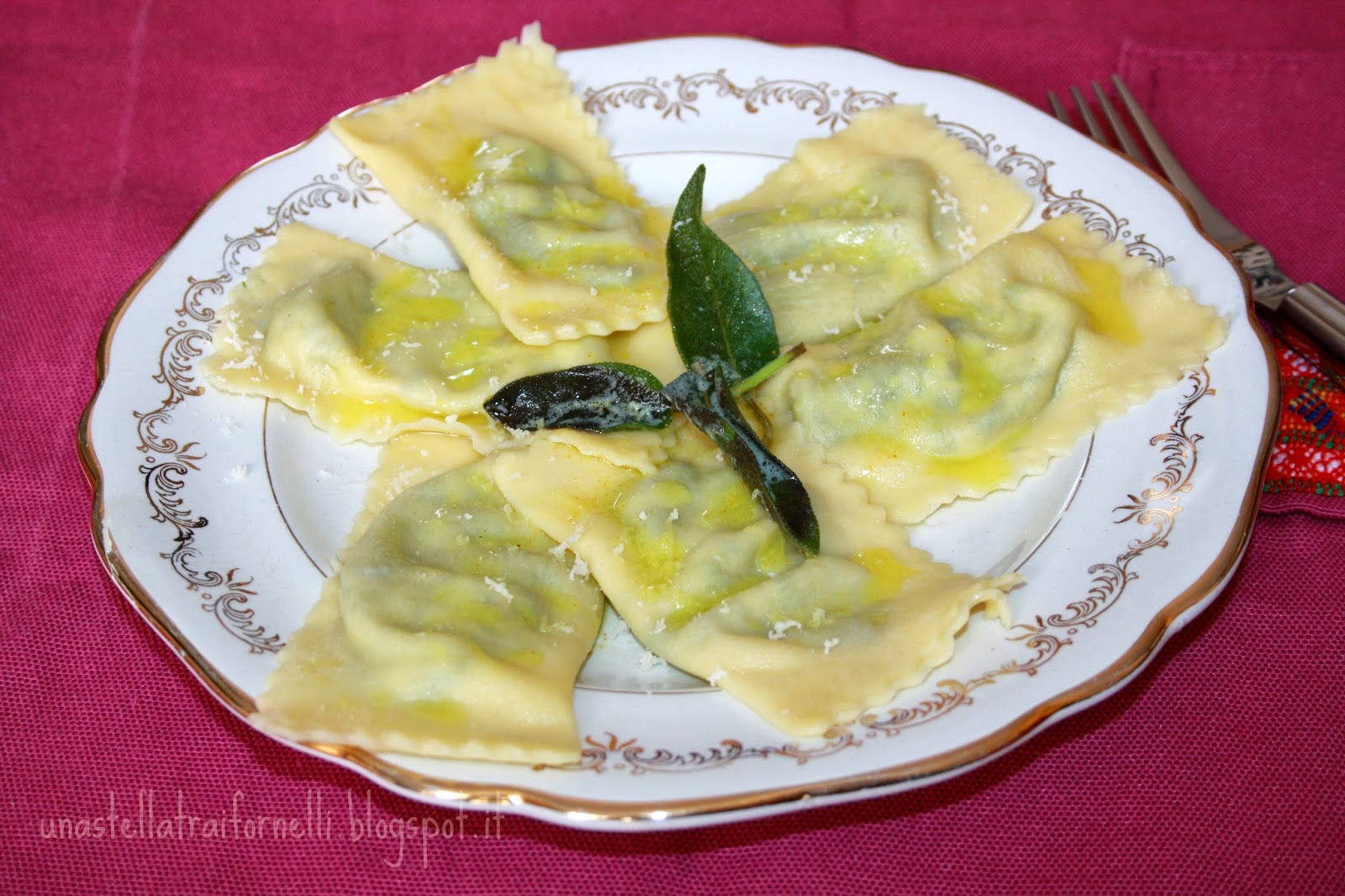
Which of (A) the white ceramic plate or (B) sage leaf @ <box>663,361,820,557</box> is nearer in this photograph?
(A) the white ceramic plate

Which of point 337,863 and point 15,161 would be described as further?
point 15,161

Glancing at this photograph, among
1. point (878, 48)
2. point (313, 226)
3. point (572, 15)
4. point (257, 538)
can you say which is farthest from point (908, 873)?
point (572, 15)

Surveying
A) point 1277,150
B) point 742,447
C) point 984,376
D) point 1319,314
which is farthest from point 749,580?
point 1277,150

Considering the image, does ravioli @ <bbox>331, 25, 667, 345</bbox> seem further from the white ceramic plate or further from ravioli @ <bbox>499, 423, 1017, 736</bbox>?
ravioli @ <bbox>499, 423, 1017, 736</bbox>

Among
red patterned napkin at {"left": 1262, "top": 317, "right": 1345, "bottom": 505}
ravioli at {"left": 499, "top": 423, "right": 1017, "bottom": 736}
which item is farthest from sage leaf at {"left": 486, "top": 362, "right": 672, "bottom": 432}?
red patterned napkin at {"left": 1262, "top": 317, "right": 1345, "bottom": 505}

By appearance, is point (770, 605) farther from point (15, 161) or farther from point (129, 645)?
point (15, 161)
